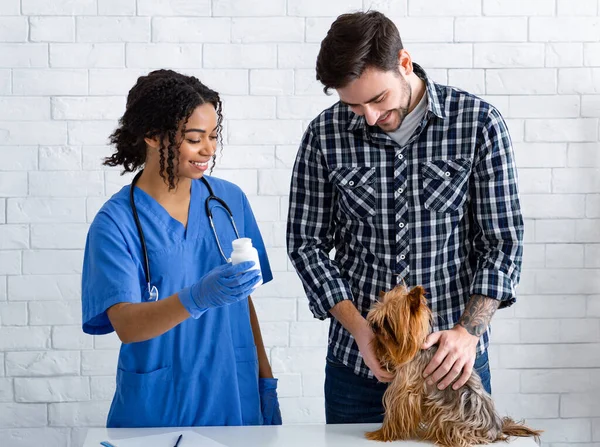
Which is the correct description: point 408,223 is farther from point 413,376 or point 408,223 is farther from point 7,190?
point 7,190

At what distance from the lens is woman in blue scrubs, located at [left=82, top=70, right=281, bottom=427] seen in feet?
5.85

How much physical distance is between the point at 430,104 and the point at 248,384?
814mm

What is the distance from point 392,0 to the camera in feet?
9.37

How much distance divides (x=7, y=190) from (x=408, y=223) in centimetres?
165

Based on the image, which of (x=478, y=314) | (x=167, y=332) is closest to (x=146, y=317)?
(x=167, y=332)

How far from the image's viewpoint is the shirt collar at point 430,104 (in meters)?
1.83

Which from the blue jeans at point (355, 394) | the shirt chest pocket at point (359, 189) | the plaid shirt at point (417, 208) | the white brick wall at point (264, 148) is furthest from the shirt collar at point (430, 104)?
the white brick wall at point (264, 148)

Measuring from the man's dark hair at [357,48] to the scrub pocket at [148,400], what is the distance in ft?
2.59

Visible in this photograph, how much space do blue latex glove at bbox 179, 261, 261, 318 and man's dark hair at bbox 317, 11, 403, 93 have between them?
465mm

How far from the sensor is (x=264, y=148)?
2.89m

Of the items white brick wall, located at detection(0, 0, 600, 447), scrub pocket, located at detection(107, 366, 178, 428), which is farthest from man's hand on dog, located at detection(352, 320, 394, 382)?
white brick wall, located at detection(0, 0, 600, 447)

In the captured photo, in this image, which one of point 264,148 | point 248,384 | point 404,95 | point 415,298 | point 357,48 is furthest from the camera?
point 264,148

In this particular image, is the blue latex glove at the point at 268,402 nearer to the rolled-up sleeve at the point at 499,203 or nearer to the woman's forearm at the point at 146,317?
the woman's forearm at the point at 146,317

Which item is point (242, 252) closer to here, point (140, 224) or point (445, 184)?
point (140, 224)
